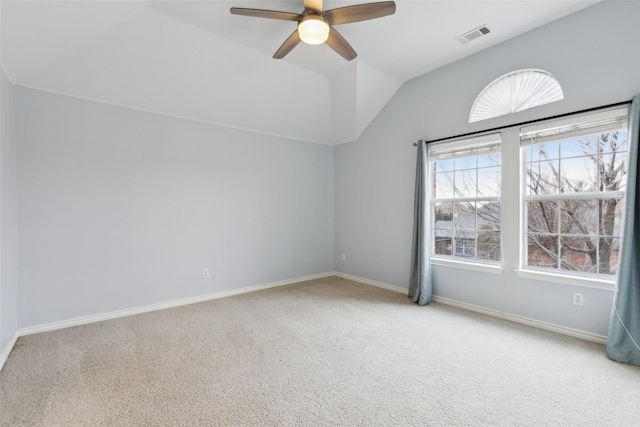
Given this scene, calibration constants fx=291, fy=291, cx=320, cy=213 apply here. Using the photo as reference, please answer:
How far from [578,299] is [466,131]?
6.66 ft

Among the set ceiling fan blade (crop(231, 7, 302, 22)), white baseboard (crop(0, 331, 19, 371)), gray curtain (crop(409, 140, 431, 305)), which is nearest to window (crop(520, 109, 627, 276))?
gray curtain (crop(409, 140, 431, 305))

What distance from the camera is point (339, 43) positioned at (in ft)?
8.25

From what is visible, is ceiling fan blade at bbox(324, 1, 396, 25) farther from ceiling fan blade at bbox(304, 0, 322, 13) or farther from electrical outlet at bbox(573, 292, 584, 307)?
electrical outlet at bbox(573, 292, 584, 307)

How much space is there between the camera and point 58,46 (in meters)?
2.59

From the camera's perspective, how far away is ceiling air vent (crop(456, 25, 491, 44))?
9.54 ft

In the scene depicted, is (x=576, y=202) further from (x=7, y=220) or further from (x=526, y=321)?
(x=7, y=220)

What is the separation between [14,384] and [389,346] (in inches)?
108

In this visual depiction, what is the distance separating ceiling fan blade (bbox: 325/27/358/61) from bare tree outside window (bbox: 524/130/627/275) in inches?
83.3

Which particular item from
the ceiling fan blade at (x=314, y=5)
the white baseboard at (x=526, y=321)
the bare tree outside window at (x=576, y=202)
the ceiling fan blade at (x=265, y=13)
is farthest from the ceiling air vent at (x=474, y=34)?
the white baseboard at (x=526, y=321)

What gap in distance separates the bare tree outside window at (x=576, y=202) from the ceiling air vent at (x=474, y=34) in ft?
4.13

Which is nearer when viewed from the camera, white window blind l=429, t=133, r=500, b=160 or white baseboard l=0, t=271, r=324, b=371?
white baseboard l=0, t=271, r=324, b=371

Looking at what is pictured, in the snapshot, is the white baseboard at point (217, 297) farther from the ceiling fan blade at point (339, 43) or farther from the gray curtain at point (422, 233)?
the ceiling fan blade at point (339, 43)

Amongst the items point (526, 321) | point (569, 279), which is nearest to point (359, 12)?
point (569, 279)

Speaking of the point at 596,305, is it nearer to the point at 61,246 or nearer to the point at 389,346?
the point at 389,346
